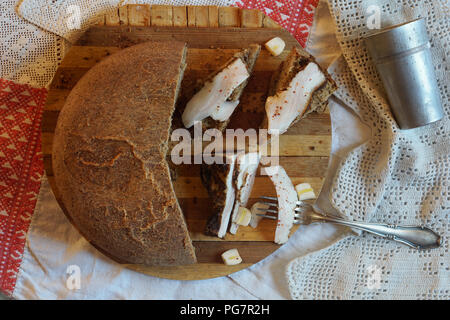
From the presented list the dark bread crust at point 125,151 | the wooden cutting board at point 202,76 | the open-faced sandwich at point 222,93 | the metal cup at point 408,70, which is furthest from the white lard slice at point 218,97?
the metal cup at point 408,70

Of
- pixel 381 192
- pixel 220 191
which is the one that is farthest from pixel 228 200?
pixel 381 192

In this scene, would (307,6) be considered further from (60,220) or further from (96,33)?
(60,220)

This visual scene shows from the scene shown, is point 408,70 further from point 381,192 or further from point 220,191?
point 220,191

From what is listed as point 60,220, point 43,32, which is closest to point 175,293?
point 60,220

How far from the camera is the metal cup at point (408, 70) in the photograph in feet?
6.75

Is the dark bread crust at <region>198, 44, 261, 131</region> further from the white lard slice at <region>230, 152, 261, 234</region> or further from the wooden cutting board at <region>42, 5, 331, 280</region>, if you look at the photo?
Result: the white lard slice at <region>230, 152, 261, 234</region>

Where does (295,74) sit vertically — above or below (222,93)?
above

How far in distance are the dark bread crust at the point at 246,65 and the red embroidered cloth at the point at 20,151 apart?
35 centimetres

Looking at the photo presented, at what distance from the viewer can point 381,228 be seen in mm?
2340

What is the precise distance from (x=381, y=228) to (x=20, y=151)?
242 cm

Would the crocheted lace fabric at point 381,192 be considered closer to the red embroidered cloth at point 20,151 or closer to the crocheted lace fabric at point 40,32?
the red embroidered cloth at point 20,151

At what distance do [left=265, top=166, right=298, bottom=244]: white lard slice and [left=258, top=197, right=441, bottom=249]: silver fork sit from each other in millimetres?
54

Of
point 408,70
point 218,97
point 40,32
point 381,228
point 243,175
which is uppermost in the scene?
point 40,32

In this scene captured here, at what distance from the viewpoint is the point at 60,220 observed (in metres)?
2.42
